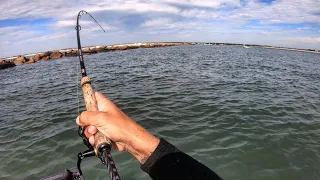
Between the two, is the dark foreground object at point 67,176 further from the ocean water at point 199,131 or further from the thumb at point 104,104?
the thumb at point 104,104

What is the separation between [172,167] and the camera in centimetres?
240

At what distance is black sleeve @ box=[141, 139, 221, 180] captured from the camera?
2.35 m

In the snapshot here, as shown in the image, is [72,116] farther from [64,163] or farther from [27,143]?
[64,163]

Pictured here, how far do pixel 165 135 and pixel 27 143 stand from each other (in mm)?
5200

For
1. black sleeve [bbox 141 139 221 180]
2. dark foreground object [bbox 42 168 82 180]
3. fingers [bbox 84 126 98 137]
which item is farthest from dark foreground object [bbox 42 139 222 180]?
dark foreground object [bbox 42 168 82 180]

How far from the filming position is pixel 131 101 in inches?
504

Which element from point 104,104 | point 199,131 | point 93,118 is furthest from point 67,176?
point 199,131

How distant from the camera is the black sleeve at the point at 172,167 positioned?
2.35 metres

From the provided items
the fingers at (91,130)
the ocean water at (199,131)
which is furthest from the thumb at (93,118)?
the ocean water at (199,131)

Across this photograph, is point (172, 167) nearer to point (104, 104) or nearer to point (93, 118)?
point (93, 118)

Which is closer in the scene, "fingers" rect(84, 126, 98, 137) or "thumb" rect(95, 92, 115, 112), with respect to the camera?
"fingers" rect(84, 126, 98, 137)

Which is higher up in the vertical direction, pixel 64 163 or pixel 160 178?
pixel 160 178

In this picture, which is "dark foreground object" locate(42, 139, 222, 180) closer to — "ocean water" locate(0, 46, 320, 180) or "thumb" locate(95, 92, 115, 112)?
"thumb" locate(95, 92, 115, 112)

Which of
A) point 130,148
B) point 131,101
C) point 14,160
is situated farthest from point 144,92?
point 130,148
